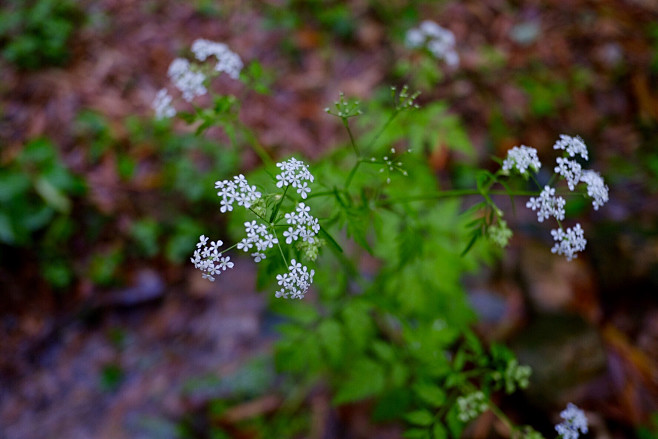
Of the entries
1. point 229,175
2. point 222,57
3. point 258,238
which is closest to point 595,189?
point 258,238

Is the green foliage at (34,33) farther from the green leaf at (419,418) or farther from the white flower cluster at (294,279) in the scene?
the green leaf at (419,418)

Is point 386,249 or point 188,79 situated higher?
point 188,79

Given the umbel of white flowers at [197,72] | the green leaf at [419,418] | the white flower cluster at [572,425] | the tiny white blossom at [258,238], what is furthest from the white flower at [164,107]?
the white flower cluster at [572,425]

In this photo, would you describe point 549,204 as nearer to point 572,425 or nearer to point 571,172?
point 571,172

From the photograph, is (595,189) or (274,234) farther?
(595,189)

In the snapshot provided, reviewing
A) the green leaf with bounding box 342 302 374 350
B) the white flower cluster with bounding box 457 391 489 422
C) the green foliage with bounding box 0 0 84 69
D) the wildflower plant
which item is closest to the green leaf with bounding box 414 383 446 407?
the wildflower plant

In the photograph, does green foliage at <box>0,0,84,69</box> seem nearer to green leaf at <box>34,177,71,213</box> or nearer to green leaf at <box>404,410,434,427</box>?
green leaf at <box>34,177,71,213</box>

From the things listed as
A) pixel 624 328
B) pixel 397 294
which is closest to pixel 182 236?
pixel 397 294
